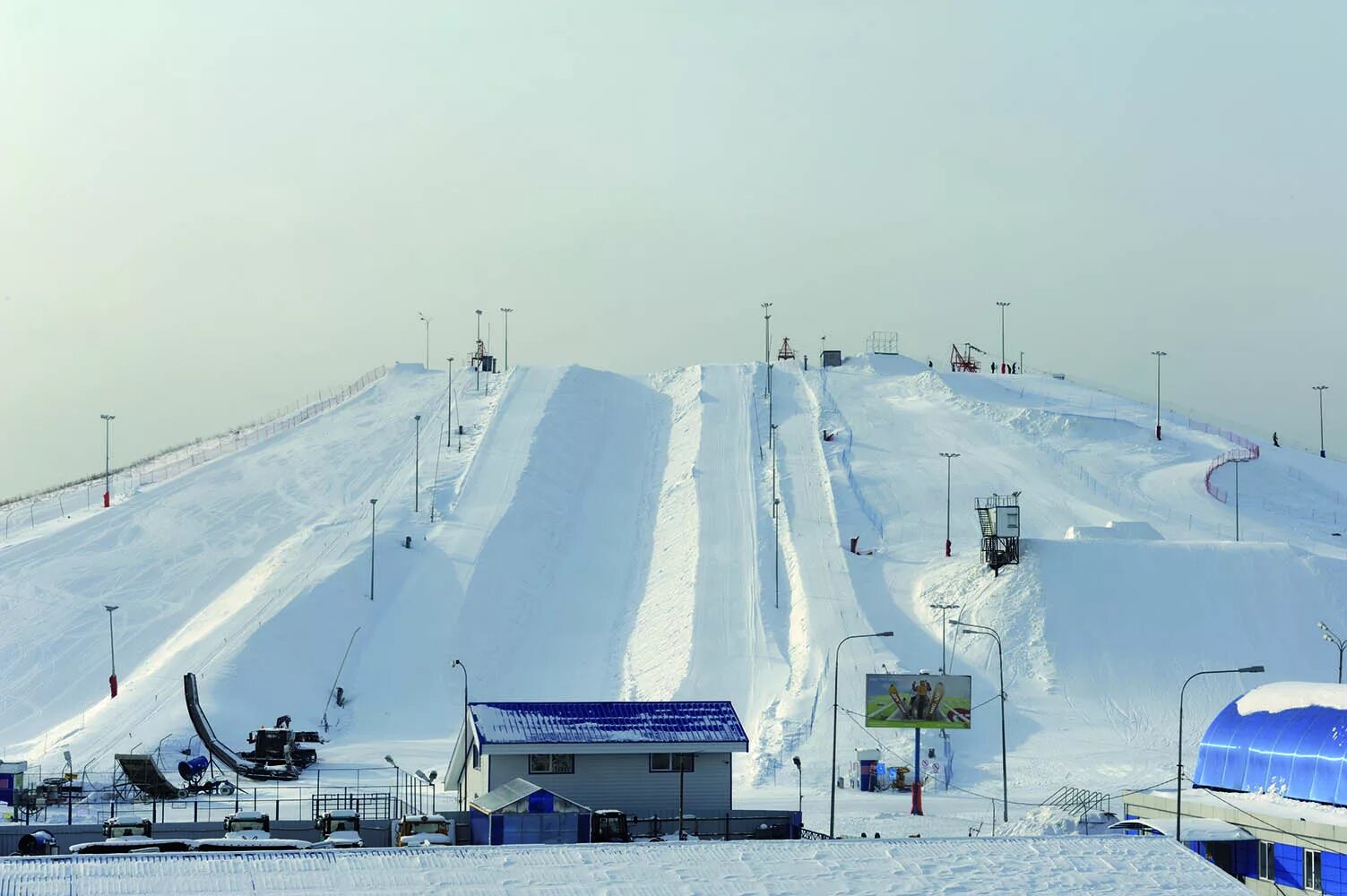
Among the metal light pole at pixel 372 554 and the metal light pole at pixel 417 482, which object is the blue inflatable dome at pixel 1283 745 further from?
the metal light pole at pixel 417 482

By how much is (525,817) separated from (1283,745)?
20.1 meters

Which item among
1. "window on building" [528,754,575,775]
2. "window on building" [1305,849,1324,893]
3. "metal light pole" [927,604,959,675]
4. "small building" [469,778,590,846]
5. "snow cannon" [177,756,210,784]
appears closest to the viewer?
"small building" [469,778,590,846]

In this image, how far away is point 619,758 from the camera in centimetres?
4541

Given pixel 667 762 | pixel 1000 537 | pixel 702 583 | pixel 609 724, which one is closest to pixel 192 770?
pixel 609 724

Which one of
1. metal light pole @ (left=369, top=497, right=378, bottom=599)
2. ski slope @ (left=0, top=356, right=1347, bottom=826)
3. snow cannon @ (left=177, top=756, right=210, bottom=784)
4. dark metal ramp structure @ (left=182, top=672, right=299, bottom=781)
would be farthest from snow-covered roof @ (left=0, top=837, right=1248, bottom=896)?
metal light pole @ (left=369, top=497, right=378, bottom=599)

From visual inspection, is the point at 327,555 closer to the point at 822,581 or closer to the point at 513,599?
the point at 513,599

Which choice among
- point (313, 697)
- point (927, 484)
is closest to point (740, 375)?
point (927, 484)

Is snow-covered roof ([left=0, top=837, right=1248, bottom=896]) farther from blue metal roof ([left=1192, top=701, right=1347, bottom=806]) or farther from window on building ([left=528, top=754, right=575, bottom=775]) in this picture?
window on building ([left=528, top=754, right=575, bottom=775])

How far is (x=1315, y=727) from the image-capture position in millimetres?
44125

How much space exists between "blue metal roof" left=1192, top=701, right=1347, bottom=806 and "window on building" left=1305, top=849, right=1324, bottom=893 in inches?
104

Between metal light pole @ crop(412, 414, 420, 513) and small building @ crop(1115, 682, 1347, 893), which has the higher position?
metal light pole @ crop(412, 414, 420, 513)

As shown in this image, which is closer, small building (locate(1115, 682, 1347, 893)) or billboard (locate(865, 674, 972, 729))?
small building (locate(1115, 682, 1347, 893))

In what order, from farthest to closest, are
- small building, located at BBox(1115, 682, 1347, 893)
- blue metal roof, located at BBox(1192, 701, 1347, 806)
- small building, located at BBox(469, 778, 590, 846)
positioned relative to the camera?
blue metal roof, located at BBox(1192, 701, 1347, 806), small building, located at BBox(1115, 682, 1347, 893), small building, located at BBox(469, 778, 590, 846)

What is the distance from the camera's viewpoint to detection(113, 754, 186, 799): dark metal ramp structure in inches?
2138
